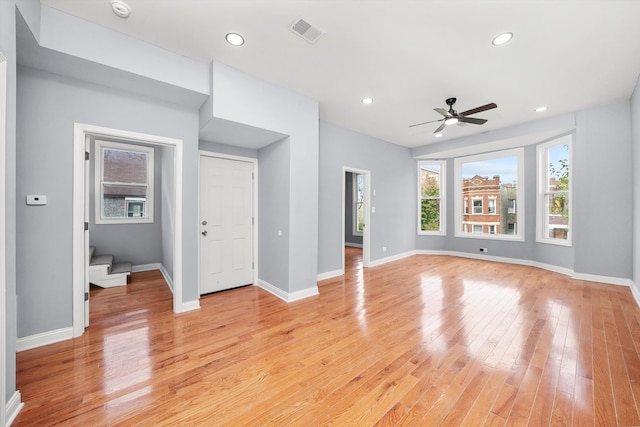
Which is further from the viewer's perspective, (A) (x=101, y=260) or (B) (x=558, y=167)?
(B) (x=558, y=167)

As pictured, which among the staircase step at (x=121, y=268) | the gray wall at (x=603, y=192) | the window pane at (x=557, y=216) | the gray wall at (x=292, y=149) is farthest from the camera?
the window pane at (x=557, y=216)

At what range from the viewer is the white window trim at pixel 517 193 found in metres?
5.50

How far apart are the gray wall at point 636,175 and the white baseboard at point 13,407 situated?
645 cm

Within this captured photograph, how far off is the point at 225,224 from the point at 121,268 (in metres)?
2.25

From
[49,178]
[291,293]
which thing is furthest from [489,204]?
[49,178]

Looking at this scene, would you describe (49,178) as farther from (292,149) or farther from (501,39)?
(501,39)

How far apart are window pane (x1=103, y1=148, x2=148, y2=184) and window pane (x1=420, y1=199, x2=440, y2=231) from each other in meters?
6.76

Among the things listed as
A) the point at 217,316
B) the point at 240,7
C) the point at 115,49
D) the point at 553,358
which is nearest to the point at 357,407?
the point at 553,358

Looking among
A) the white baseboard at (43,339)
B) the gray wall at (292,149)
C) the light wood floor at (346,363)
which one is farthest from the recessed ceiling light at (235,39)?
the white baseboard at (43,339)

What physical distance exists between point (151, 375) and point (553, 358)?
331cm

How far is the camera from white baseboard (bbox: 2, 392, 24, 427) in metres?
1.49

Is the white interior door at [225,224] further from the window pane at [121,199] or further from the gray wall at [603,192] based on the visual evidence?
the gray wall at [603,192]

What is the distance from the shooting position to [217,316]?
2.99 metres

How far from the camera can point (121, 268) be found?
14.5 ft
